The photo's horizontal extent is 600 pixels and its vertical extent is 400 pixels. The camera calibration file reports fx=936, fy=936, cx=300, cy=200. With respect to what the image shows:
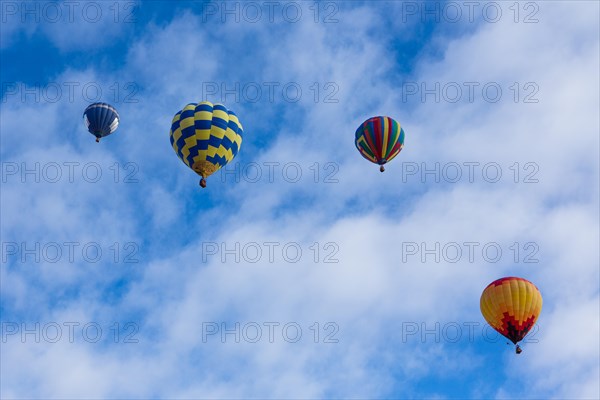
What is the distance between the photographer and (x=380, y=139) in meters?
45.7

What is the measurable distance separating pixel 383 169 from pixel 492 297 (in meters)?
8.18

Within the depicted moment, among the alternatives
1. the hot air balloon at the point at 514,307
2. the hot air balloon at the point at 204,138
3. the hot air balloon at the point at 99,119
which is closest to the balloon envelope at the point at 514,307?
the hot air balloon at the point at 514,307

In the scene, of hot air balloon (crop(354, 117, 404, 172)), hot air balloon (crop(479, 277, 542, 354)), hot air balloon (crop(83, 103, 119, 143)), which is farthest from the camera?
hot air balloon (crop(83, 103, 119, 143))

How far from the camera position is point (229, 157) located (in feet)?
143

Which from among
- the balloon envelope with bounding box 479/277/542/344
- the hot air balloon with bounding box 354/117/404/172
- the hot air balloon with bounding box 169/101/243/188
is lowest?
the balloon envelope with bounding box 479/277/542/344

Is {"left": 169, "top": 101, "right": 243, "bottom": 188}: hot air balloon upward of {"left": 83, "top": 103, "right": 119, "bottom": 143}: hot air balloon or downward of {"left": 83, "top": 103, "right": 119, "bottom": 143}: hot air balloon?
downward

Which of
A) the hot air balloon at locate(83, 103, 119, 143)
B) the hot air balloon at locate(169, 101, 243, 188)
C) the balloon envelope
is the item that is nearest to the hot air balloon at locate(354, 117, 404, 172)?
the hot air balloon at locate(169, 101, 243, 188)

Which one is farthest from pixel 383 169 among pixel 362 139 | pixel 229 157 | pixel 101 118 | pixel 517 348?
pixel 101 118

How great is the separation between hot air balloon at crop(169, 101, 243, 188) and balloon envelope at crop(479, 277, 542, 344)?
545 inches

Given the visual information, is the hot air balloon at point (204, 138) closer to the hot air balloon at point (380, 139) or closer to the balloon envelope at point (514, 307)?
the hot air balloon at point (380, 139)

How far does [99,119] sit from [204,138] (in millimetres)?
12869

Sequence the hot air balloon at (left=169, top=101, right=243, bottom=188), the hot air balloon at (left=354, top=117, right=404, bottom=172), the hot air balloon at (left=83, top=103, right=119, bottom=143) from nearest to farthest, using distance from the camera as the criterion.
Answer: the hot air balloon at (left=169, top=101, right=243, bottom=188)
the hot air balloon at (left=354, top=117, right=404, bottom=172)
the hot air balloon at (left=83, top=103, right=119, bottom=143)

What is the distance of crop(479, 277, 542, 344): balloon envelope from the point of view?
41812mm

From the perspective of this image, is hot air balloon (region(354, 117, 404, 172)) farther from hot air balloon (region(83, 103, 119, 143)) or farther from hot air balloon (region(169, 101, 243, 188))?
hot air balloon (region(83, 103, 119, 143))
